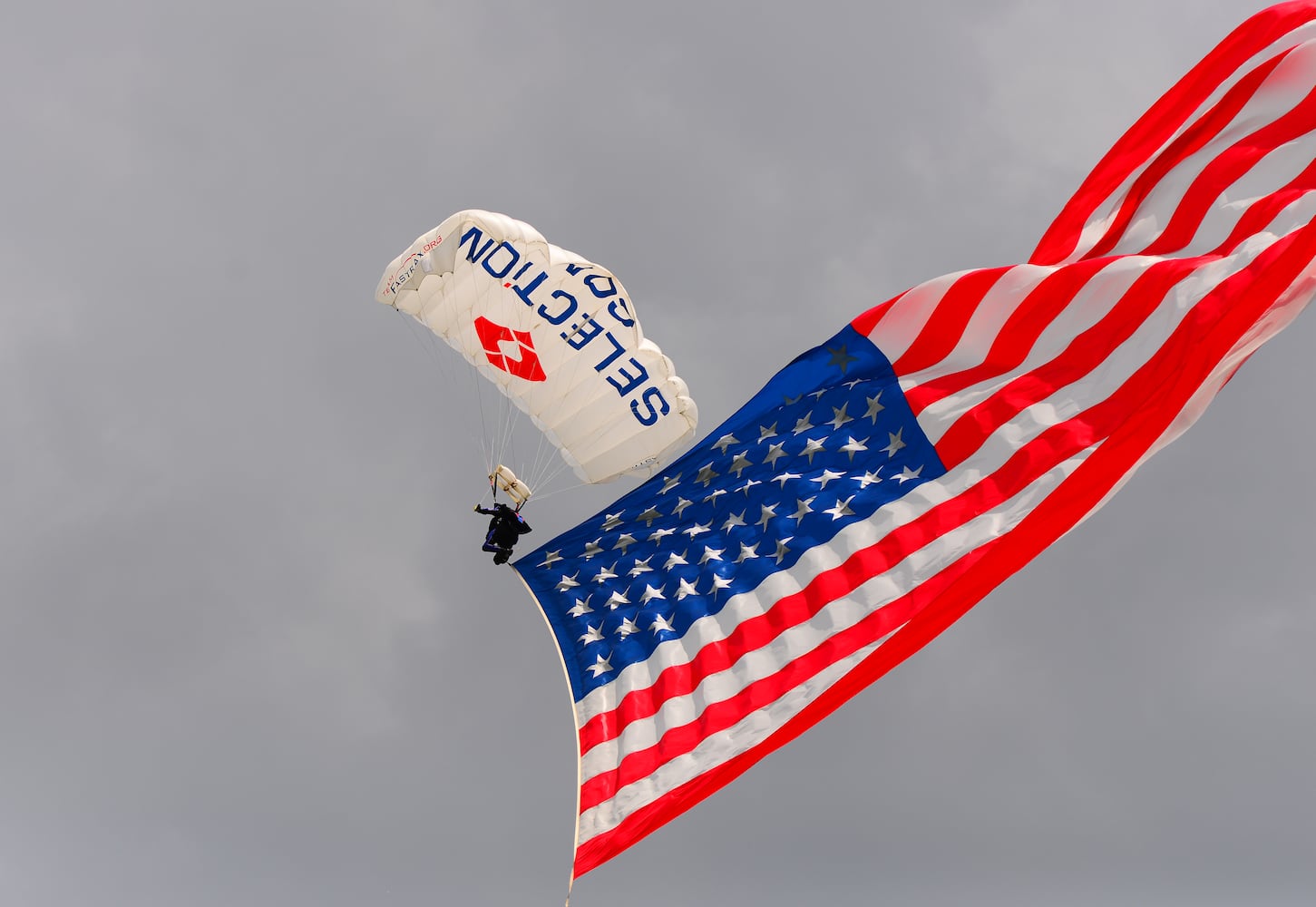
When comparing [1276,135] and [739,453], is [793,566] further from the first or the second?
Result: [1276,135]

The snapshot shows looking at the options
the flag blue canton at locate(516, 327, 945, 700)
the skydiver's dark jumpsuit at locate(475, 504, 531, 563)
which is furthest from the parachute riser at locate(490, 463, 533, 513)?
the flag blue canton at locate(516, 327, 945, 700)

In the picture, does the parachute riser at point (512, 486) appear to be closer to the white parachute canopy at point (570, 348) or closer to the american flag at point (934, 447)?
the white parachute canopy at point (570, 348)

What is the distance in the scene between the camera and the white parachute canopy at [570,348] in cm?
1922

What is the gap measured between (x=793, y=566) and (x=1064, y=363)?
363 cm

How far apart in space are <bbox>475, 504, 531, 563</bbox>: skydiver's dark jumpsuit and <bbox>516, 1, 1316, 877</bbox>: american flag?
4607 mm

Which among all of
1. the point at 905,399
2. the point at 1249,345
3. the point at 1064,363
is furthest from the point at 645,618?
the point at 1249,345

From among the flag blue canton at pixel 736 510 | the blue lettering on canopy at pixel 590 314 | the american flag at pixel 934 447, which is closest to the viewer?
the american flag at pixel 934 447

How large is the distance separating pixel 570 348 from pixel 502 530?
3.12 m

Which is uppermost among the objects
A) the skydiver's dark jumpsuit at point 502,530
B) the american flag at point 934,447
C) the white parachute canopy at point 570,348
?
the white parachute canopy at point 570,348

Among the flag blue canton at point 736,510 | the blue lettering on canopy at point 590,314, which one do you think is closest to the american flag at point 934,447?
the flag blue canton at point 736,510

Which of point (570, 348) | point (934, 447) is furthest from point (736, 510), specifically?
point (570, 348)

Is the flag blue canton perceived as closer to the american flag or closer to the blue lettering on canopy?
the american flag

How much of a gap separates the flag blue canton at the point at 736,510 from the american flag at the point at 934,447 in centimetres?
3

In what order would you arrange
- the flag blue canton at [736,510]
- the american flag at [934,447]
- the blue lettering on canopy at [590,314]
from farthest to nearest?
the blue lettering on canopy at [590,314]
the flag blue canton at [736,510]
the american flag at [934,447]
